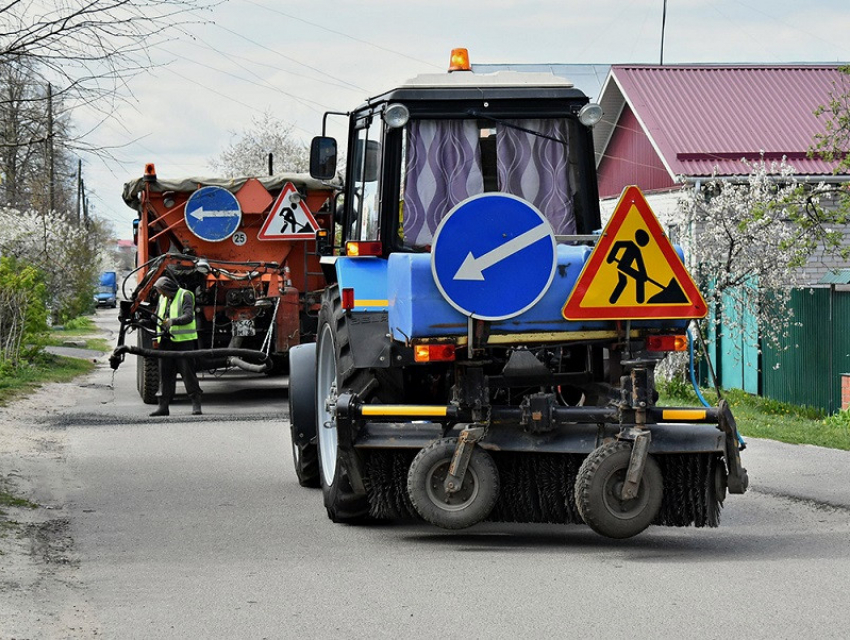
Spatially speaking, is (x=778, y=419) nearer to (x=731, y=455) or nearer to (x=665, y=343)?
(x=665, y=343)

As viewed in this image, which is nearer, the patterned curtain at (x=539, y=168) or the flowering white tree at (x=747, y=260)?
the patterned curtain at (x=539, y=168)

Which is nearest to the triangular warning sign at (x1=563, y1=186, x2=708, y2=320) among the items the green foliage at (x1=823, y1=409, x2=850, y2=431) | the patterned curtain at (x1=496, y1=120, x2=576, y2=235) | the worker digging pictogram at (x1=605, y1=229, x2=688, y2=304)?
the worker digging pictogram at (x1=605, y1=229, x2=688, y2=304)

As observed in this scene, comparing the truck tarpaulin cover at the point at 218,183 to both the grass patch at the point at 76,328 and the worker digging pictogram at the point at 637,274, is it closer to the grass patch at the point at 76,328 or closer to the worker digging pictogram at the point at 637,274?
the worker digging pictogram at the point at 637,274

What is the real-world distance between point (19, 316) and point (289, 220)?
795cm

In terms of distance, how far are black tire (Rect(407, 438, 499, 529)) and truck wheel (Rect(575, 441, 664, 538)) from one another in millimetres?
499

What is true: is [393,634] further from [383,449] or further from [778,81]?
[778,81]

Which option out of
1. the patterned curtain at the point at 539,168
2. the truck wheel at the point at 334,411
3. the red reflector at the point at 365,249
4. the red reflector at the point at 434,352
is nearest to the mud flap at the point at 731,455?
the red reflector at the point at 434,352

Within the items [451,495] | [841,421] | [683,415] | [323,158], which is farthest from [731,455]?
[841,421]

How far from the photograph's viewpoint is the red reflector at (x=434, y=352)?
7.21 metres

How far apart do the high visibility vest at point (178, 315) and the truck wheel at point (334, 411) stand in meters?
7.02

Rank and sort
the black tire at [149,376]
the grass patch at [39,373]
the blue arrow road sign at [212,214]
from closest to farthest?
the black tire at [149,376]
the blue arrow road sign at [212,214]
the grass patch at [39,373]

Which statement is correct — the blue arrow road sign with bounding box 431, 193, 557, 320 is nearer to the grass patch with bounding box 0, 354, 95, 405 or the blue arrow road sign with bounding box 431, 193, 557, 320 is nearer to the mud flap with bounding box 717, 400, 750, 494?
the mud flap with bounding box 717, 400, 750, 494

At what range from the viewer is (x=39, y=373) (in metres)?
23.2

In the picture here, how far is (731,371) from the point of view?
22.7 metres
